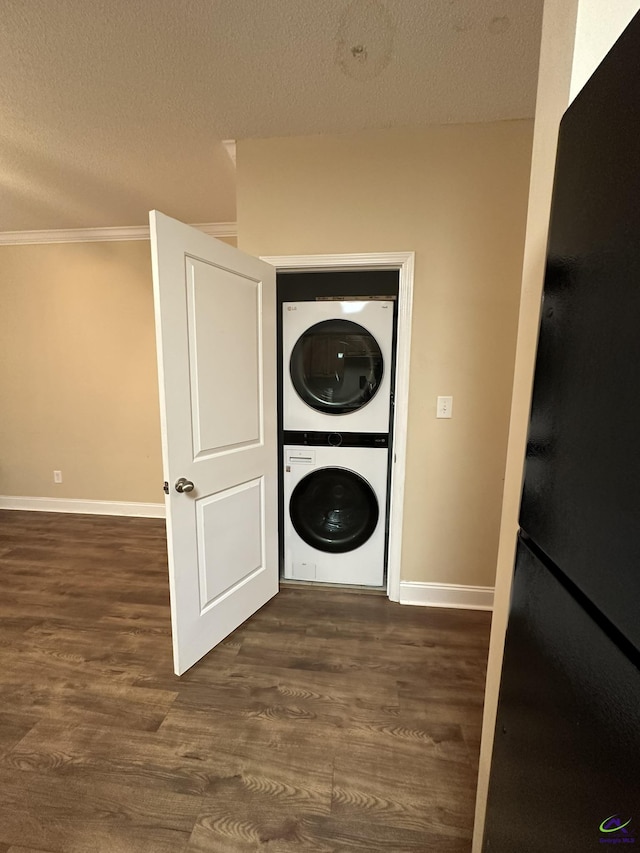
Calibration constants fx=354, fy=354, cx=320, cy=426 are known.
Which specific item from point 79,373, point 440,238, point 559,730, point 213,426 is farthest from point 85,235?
point 559,730

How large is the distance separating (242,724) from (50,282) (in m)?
3.76

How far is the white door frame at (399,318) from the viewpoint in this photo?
184 cm

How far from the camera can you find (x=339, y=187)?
1.82 metres

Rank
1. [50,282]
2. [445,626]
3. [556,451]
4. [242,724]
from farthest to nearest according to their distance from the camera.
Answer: [50,282], [445,626], [242,724], [556,451]

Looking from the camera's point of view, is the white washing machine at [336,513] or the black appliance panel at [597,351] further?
the white washing machine at [336,513]

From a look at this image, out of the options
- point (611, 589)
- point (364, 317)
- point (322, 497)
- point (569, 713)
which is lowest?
point (322, 497)

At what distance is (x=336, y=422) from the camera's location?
6.93 ft

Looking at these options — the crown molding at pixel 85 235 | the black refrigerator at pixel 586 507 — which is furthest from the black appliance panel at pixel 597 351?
the crown molding at pixel 85 235

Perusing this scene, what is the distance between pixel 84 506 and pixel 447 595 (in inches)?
132

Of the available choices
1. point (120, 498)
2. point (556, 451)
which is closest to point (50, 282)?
point (120, 498)

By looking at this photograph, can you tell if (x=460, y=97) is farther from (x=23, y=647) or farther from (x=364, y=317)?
(x=23, y=647)

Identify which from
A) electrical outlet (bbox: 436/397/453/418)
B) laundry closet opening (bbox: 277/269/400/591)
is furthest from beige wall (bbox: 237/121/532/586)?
laundry closet opening (bbox: 277/269/400/591)

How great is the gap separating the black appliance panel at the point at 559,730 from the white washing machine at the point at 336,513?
147cm

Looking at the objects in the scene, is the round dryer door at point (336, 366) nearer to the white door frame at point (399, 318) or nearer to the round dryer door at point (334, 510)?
the white door frame at point (399, 318)
